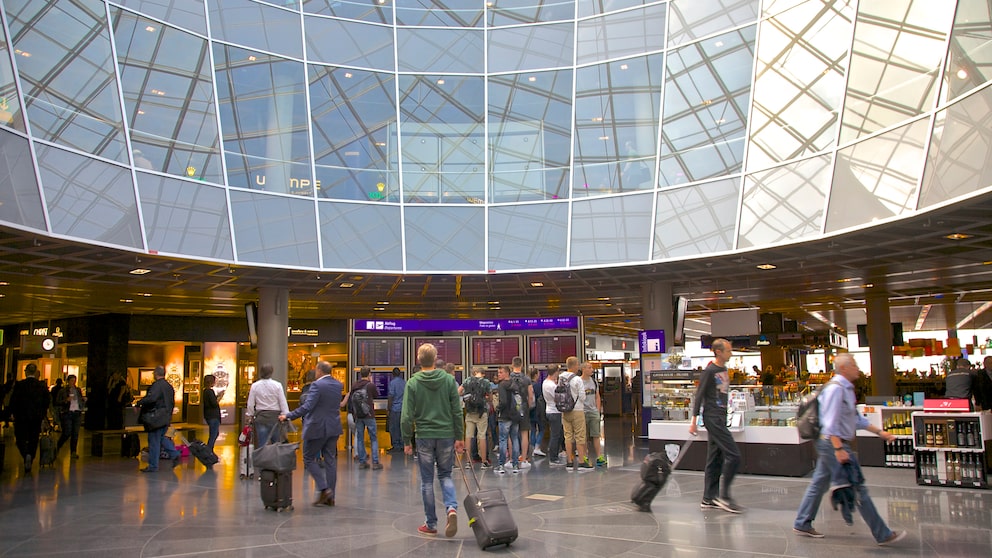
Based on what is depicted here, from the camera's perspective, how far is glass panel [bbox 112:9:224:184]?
13891 mm

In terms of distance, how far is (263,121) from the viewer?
16109 millimetres

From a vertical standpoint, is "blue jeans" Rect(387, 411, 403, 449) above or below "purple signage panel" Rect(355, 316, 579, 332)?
below

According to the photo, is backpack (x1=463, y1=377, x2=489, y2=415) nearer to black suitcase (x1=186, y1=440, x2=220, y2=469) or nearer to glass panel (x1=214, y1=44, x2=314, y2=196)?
black suitcase (x1=186, y1=440, x2=220, y2=469)

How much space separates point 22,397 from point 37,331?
18895mm

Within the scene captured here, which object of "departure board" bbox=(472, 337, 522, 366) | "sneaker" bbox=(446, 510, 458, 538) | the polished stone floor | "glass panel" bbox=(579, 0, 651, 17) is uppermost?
"glass panel" bbox=(579, 0, 651, 17)

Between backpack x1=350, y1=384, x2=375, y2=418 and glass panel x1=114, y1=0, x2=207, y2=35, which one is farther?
glass panel x1=114, y1=0, x2=207, y2=35

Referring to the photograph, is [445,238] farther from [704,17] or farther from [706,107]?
[704,17]

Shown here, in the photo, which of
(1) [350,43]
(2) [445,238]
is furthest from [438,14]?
(2) [445,238]

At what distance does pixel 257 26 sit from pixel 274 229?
185 inches

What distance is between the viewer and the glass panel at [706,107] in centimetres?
1503

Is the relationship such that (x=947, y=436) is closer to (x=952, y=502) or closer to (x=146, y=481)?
(x=952, y=502)

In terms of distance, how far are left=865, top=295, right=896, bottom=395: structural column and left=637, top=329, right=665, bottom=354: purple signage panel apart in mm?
8993

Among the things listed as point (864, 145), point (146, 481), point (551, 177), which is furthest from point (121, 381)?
point (864, 145)

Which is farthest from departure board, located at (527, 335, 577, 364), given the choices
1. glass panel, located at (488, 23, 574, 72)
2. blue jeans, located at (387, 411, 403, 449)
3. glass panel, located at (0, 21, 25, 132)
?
glass panel, located at (0, 21, 25, 132)
